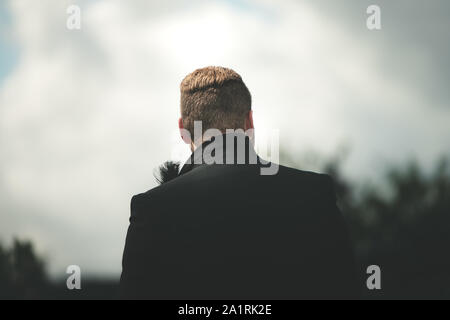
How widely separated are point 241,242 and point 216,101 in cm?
79

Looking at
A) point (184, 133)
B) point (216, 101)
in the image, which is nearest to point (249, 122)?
point (216, 101)

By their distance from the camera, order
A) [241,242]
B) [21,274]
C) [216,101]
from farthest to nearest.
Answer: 1. [21,274]
2. [216,101]
3. [241,242]

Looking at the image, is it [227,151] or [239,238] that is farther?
[227,151]

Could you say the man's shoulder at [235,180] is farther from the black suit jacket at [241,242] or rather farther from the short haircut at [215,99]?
the short haircut at [215,99]

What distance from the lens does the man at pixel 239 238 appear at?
8.07ft

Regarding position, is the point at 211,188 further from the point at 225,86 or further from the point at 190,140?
the point at 225,86

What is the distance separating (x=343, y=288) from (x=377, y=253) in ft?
122

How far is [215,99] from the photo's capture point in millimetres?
2832

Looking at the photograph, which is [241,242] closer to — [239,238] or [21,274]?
[239,238]

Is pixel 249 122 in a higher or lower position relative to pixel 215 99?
lower

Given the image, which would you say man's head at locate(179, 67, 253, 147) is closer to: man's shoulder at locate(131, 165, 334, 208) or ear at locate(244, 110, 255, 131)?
ear at locate(244, 110, 255, 131)

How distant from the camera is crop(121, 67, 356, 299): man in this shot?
2.46 metres

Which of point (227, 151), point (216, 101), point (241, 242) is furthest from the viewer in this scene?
point (216, 101)

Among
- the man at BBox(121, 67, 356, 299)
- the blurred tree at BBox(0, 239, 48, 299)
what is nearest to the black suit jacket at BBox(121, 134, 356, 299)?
the man at BBox(121, 67, 356, 299)
